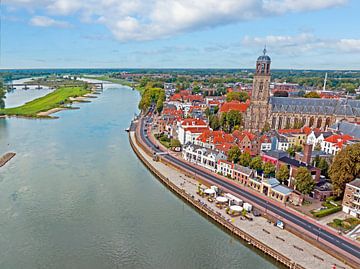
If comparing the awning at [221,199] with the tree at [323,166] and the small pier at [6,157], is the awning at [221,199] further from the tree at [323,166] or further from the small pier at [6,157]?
the small pier at [6,157]

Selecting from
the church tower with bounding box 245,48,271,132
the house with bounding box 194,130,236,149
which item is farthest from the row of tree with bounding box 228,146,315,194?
the church tower with bounding box 245,48,271,132

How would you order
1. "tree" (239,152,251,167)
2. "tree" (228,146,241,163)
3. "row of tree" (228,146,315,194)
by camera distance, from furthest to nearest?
"tree" (228,146,241,163) < "tree" (239,152,251,167) < "row of tree" (228,146,315,194)

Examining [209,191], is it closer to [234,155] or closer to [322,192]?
[234,155]

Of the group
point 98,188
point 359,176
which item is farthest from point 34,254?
point 359,176

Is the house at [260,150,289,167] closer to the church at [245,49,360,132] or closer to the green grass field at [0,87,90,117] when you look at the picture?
the church at [245,49,360,132]

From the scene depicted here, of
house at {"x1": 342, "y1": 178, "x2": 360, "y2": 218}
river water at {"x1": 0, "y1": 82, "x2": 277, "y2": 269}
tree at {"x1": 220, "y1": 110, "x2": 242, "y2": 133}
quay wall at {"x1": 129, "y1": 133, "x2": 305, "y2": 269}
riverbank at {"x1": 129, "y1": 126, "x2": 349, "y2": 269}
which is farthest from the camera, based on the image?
tree at {"x1": 220, "y1": 110, "x2": 242, "y2": 133}

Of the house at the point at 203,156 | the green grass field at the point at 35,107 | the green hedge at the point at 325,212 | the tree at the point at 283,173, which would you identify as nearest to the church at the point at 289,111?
the house at the point at 203,156
